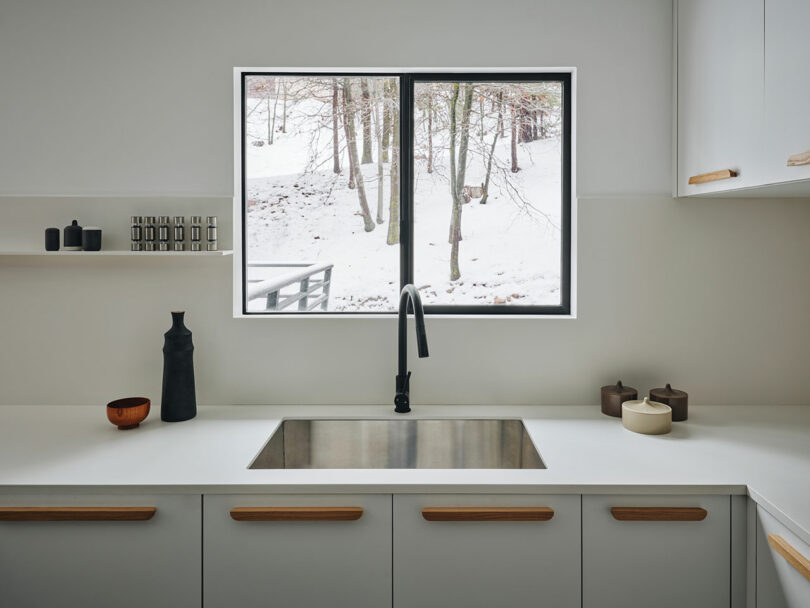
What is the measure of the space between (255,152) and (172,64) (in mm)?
403

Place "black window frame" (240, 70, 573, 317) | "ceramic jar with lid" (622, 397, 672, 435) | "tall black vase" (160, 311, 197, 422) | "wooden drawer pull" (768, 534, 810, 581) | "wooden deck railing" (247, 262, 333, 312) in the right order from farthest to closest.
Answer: "wooden deck railing" (247, 262, 333, 312)
"black window frame" (240, 70, 573, 317)
"tall black vase" (160, 311, 197, 422)
"ceramic jar with lid" (622, 397, 672, 435)
"wooden drawer pull" (768, 534, 810, 581)

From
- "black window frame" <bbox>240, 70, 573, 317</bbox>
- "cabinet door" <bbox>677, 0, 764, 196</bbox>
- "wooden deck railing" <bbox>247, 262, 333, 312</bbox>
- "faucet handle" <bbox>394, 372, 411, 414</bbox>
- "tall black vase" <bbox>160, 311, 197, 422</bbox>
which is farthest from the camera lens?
"wooden deck railing" <bbox>247, 262, 333, 312</bbox>

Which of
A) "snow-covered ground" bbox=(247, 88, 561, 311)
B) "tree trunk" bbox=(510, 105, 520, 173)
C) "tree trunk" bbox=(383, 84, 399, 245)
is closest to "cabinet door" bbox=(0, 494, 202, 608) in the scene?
"snow-covered ground" bbox=(247, 88, 561, 311)

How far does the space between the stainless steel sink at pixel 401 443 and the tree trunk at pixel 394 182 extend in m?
0.72

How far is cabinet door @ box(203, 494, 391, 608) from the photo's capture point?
4.89 ft

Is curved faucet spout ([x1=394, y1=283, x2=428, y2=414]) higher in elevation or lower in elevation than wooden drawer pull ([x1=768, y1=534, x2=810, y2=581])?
higher

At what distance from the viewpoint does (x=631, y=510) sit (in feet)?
4.83

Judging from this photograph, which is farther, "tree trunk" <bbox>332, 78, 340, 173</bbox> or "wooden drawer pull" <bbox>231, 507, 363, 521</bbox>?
"tree trunk" <bbox>332, 78, 340, 173</bbox>

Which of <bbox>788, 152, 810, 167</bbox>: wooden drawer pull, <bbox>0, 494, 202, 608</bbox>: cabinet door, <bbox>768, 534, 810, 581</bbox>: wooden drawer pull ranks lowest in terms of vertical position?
<bbox>0, 494, 202, 608</bbox>: cabinet door

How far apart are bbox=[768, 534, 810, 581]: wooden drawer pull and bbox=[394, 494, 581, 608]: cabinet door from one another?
421mm

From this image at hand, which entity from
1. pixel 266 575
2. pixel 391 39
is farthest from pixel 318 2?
pixel 266 575

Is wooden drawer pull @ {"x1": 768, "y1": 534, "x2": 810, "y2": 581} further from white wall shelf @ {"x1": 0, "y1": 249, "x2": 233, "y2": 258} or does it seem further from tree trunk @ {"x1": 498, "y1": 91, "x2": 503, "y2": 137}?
Answer: white wall shelf @ {"x1": 0, "y1": 249, "x2": 233, "y2": 258}

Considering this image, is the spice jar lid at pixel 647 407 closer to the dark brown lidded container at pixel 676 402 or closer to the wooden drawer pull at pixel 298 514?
the dark brown lidded container at pixel 676 402

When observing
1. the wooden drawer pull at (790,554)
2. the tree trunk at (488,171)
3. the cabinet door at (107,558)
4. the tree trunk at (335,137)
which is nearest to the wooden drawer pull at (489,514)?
the wooden drawer pull at (790,554)
